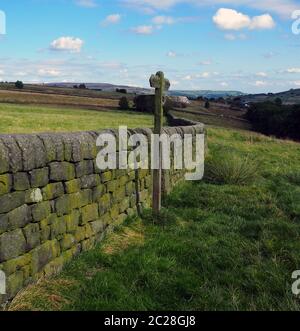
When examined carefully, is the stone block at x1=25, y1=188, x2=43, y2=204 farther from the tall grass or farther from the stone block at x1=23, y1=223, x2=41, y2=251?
the tall grass

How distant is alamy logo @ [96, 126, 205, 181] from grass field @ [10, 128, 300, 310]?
3.04 ft

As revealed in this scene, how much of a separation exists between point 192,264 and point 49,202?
1.89 m

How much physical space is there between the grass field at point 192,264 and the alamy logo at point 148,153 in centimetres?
93

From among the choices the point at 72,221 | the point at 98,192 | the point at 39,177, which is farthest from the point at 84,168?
the point at 39,177

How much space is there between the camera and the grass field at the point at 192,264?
4.79 m

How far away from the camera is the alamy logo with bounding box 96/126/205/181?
7.02 meters

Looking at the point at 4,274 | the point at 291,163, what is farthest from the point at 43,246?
the point at 291,163

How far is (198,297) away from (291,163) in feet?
38.6

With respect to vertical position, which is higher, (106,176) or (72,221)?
(106,176)

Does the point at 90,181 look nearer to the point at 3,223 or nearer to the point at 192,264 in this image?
the point at 192,264

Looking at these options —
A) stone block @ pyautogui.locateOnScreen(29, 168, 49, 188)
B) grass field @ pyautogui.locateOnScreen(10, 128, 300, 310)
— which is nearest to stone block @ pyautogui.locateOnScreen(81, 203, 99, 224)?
grass field @ pyautogui.locateOnScreen(10, 128, 300, 310)

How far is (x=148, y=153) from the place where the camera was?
9023mm
